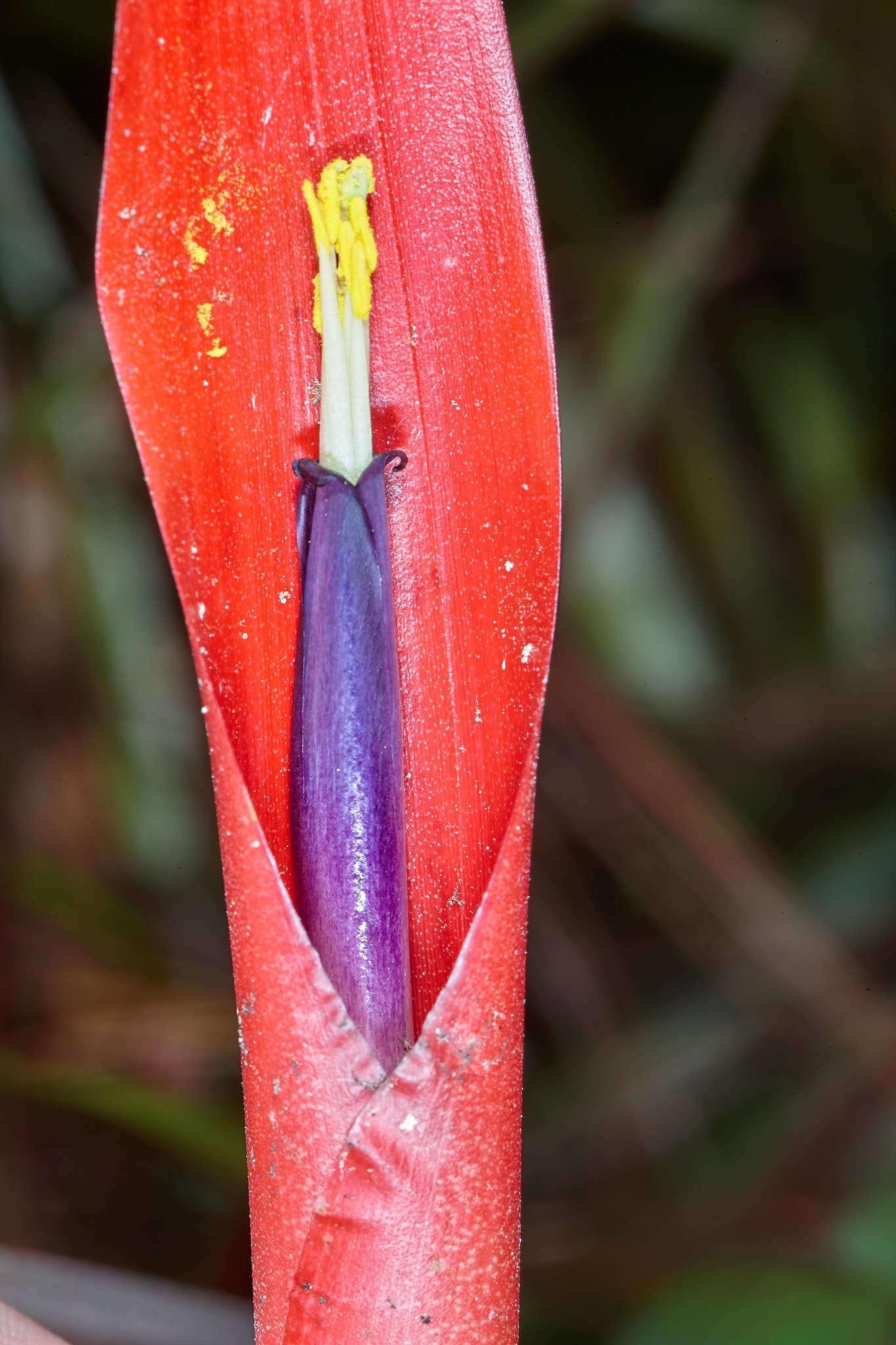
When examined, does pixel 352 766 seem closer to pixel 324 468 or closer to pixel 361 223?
pixel 324 468

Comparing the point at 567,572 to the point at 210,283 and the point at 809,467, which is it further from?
the point at 210,283

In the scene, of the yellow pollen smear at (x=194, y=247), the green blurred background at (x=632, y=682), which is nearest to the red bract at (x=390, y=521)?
the yellow pollen smear at (x=194, y=247)

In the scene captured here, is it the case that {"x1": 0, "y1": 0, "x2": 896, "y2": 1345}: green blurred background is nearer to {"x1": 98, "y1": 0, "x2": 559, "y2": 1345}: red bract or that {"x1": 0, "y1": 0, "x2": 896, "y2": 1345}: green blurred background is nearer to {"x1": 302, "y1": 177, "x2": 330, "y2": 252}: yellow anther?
{"x1": 98, "y1": 0, "x2": 559, "y2": 1345}: red bract

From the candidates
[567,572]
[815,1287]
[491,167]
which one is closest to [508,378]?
[491,167]

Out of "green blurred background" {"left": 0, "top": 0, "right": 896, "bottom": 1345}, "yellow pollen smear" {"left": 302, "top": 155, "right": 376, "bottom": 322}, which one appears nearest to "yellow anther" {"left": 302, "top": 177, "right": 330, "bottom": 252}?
"yellow pollen smear" {"left": 302, "top": 155, "right": 376, "bottom": 322}

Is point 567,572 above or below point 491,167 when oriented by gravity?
above

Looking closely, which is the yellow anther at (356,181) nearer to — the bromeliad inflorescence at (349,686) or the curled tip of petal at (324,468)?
the bromeliad inflorescence at (349,686)
